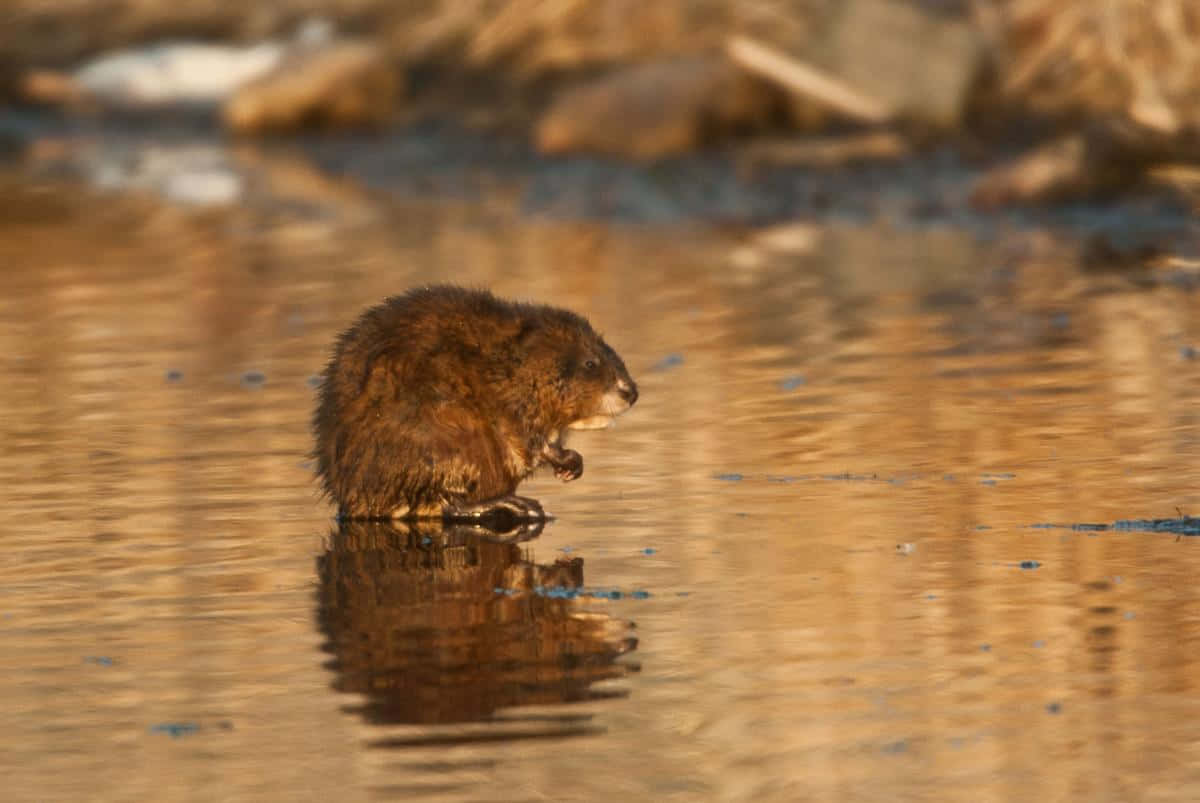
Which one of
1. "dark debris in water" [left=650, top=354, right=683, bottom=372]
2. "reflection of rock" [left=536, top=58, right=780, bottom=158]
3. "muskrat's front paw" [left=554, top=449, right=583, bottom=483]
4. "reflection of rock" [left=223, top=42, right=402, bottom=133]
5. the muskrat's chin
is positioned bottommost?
"muskrat's front paw" [left=554, top=449, right=583, bottom=483]

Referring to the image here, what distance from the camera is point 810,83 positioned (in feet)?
69.8

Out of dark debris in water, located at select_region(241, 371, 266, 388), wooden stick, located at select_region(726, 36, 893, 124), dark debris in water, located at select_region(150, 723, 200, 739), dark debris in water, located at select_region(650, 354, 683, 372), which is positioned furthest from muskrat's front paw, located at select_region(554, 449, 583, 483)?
wooden stick, located at select_region(726, 36, 893, 124)

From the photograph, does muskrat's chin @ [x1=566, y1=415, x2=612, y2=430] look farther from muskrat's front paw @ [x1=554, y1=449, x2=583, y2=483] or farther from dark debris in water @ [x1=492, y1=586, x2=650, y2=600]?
dark debris in water @ [x1=492, y1=586, x2=650, y2=600]

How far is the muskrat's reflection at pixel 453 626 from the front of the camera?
6559 millimetres

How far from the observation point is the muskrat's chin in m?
9.18

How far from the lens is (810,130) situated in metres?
21.6

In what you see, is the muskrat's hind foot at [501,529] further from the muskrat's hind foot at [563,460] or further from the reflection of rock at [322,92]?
the reflection of rock at [322,92]

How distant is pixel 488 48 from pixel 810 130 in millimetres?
5295

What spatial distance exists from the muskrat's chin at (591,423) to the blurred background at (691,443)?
10.4 inches

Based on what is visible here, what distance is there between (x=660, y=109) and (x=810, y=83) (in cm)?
131

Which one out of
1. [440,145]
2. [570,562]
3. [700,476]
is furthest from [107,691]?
[440,145]

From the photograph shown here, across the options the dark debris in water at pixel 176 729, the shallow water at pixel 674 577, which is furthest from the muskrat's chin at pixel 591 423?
the dark debris in water at pixel 176 729

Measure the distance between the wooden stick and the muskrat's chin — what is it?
12.3 m

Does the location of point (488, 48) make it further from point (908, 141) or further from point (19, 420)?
point (19, 420)
